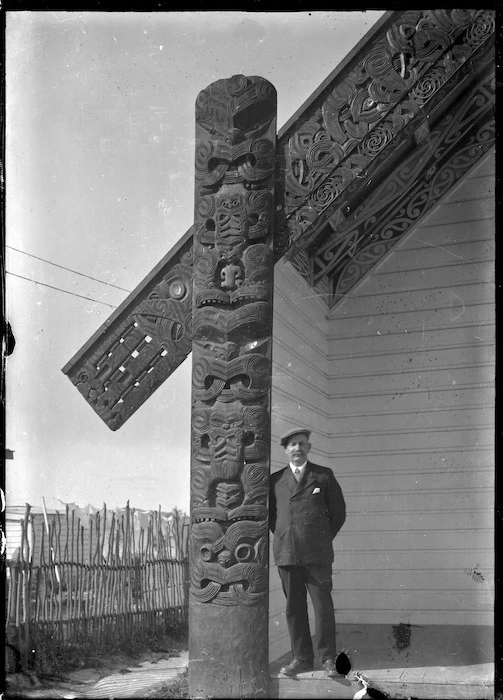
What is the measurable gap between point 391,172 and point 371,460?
2.23 metres

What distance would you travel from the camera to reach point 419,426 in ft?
22.6

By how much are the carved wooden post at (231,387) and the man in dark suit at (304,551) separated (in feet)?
0.62

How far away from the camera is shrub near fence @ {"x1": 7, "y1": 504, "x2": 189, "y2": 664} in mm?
5344

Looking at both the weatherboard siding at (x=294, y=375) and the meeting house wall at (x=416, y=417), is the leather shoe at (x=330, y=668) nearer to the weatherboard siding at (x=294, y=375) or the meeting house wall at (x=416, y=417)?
the weatherboard siding at (x=294, y=375)

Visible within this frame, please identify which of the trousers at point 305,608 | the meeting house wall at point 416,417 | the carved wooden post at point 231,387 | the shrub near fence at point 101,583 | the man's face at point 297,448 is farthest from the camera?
the meeting house wall at point 416,417

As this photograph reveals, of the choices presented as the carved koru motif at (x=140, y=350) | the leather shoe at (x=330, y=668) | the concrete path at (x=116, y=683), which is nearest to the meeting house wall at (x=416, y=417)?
the carved koru motif at (x=140, y=350)

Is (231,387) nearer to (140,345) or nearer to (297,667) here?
(140,345)

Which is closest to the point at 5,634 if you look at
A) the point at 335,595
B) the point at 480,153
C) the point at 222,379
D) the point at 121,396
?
the point at 121,396

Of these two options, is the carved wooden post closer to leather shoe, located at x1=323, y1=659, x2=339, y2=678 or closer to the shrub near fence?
leather shoe, located at x1=323, y1=659, x2=339, y2=678

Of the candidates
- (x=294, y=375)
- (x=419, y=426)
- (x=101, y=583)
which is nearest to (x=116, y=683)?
(x=101, y=583)

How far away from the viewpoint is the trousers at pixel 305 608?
494 centimetres

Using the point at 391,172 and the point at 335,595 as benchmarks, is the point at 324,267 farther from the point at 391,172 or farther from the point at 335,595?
the point at 335,595

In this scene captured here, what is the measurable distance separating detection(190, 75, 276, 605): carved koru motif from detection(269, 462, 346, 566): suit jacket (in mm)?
167

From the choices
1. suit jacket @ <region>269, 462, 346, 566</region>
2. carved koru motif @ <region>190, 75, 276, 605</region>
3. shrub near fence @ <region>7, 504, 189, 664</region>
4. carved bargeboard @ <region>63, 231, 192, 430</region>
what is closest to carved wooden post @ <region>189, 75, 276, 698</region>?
carved koru motif @ <region>190, 75, 276, 605</region>
